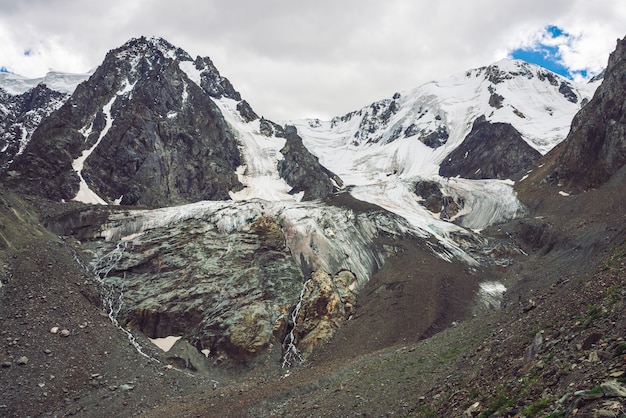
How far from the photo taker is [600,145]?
229 ft

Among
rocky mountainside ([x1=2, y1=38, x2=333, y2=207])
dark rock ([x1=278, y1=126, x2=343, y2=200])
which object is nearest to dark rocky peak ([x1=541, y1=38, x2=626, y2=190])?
dark rock ([x1=278, y1=126, x2=343, y2=200])

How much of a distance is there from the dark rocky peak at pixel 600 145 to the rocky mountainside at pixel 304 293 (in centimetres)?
51

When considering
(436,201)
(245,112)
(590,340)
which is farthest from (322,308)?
(245,112)

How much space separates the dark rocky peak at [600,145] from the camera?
65.6m

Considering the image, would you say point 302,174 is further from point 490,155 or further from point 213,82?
point 213,82

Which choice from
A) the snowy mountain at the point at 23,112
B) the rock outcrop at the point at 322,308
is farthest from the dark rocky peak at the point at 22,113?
the rock outcrop at the point at 322,308

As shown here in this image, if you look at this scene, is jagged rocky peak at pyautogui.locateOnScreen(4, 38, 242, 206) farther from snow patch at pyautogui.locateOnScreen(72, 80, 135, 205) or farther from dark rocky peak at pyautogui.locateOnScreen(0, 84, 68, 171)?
dark rocky peak at pyautogui.locateOnScreen(0, 84, 68, 171)

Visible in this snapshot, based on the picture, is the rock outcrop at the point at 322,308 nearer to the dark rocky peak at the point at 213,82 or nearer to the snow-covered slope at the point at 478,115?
the snow-covered slope at the point at 478,115

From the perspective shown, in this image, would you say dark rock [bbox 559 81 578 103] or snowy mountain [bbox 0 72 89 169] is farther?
dark rock [bbox 559 81 578 103]

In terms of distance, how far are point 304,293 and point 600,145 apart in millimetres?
57229

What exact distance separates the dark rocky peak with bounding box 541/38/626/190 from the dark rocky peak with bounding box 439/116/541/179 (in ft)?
114

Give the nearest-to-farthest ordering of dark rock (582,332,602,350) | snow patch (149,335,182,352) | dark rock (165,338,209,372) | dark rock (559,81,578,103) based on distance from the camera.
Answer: dark rock (582,332,602,350)
dark rock (165,338,209,372)
snow patch (149,335,182,352)
dark rock (559,81,578,103)

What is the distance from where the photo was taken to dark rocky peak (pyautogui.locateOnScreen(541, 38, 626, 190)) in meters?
65.6

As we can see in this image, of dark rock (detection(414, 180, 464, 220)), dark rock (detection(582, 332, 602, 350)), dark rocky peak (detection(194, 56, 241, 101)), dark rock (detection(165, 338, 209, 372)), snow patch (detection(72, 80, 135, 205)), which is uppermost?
dark rocky peak (detection(194, 56, 241, 101))
